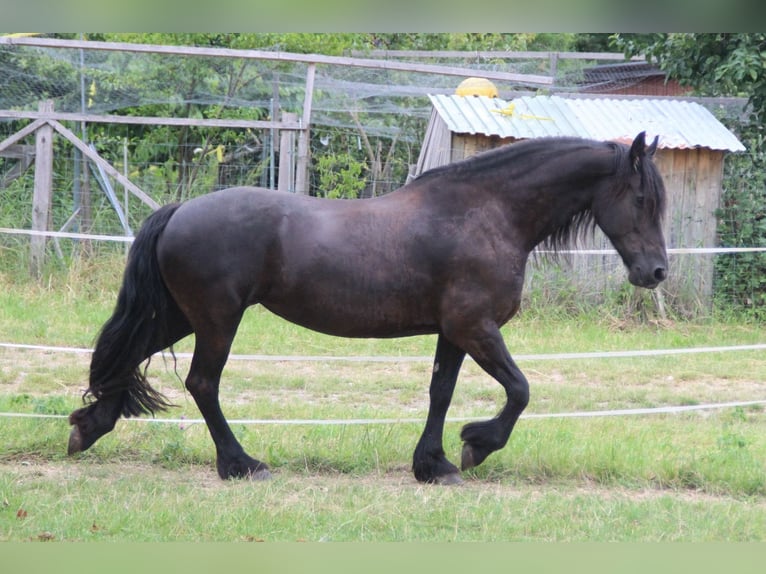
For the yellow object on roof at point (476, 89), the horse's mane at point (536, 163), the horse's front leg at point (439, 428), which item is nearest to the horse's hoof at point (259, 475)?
the horse's front leg at point (439, 428)

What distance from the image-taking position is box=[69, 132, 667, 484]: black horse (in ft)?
17.6

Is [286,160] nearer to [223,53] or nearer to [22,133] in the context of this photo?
[223,53]

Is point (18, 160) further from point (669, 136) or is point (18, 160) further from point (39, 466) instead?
point (669, 136)

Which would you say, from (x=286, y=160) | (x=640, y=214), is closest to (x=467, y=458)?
(x=640, y=214)

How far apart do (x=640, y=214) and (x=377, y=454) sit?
226 centimetres

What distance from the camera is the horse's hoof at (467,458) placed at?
216 inches

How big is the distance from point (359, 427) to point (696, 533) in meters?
2.51

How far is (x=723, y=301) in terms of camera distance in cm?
1080

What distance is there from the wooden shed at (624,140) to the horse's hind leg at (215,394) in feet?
18.9

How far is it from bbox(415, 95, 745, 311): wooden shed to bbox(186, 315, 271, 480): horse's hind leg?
577 centimetres

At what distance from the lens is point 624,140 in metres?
10.4

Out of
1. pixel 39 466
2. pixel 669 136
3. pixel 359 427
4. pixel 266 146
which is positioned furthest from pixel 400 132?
pixel 39 466

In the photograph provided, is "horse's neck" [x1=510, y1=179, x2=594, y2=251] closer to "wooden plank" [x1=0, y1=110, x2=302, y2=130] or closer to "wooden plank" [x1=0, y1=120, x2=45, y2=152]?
"wooden plank" [x1=0, y1=110, x2=302, y2=130]

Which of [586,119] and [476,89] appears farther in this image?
[476,89]
